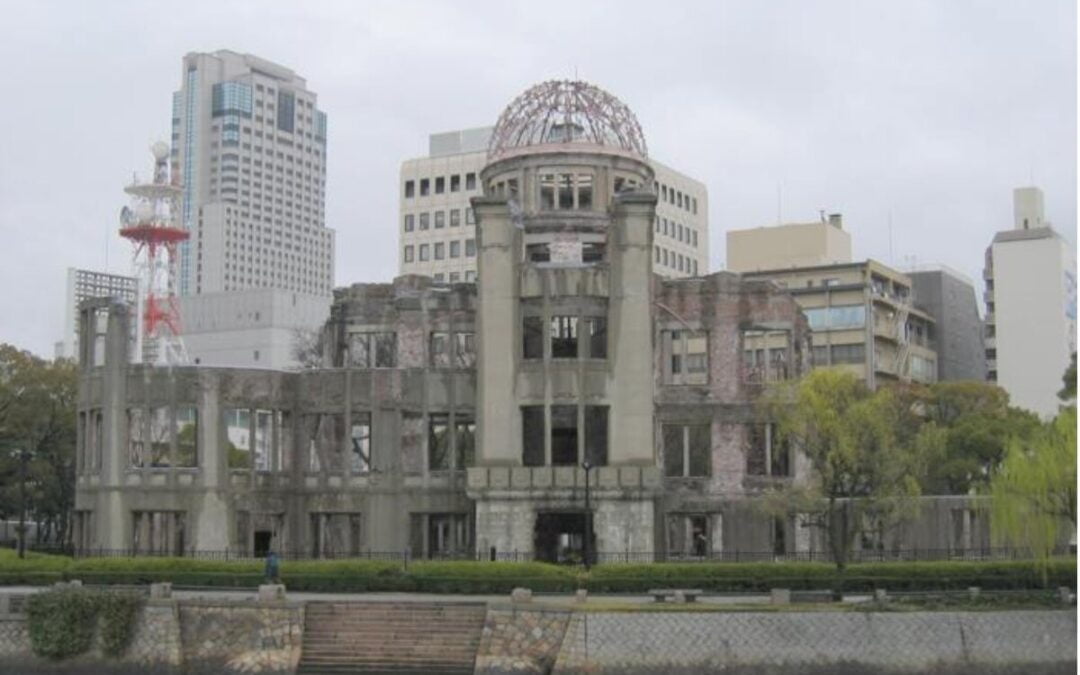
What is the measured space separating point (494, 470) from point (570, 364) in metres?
5.07

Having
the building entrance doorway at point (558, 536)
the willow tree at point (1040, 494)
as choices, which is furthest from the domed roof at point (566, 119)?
the willow tree at point (1040, 494)

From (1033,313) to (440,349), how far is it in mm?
63262

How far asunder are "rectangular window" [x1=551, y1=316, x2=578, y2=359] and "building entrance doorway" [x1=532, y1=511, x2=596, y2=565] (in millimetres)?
6524

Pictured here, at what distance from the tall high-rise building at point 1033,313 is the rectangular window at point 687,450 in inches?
2215

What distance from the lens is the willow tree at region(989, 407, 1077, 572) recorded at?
4344 centimetres

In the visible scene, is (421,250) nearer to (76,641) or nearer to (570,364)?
(570,364)

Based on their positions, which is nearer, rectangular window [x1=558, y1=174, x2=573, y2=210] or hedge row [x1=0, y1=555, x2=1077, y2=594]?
hedge row [x1=0, y1=555, x2=1077, y2=594]

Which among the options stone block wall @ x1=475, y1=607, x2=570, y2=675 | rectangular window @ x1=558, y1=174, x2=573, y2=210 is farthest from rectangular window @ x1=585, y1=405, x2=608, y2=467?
stone block wall @ x1=475, y1=607, x2=570, y2=675

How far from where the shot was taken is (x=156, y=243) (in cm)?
12488

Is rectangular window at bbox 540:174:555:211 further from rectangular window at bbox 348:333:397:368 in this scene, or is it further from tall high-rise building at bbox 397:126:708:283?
tall high-rise building at bbox 397:126:708:283

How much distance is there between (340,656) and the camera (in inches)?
1689

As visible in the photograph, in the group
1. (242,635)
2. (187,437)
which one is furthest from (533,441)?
(242,635)

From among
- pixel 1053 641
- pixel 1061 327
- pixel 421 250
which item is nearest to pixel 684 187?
pixel 421 250

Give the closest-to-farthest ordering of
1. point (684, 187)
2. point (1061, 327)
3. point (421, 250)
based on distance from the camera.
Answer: point (1061, 327) < point (421, 250) < point (684, 187)
